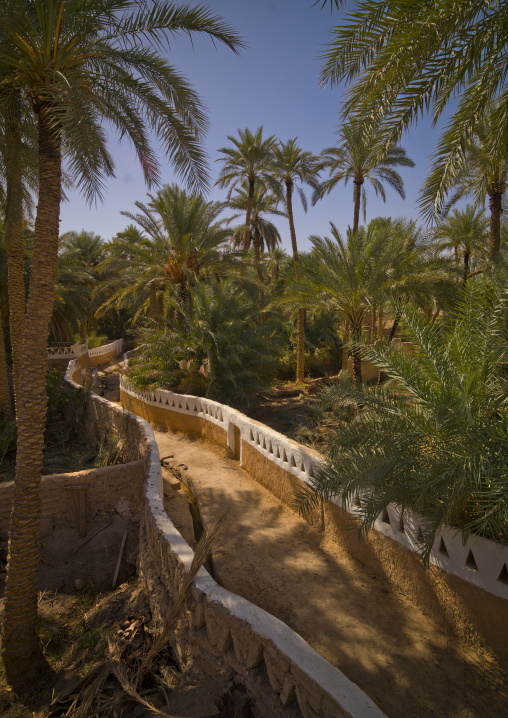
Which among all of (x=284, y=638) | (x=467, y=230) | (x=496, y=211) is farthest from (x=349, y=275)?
(x=284, y=638)

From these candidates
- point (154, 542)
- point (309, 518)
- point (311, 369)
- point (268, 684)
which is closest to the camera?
point (268, 684)

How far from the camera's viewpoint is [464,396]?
3463 mm

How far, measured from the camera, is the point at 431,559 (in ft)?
13.4

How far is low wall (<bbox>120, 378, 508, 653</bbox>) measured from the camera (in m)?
3.53

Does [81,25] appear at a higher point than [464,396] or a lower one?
higher

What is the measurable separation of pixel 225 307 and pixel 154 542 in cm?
797

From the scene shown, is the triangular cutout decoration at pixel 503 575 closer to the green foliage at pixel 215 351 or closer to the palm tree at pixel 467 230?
the green foliage at pixel 215 351

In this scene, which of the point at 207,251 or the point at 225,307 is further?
the point at 207,251

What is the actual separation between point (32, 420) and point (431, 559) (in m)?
5.10

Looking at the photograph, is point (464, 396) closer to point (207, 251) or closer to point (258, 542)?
point (258, 542)

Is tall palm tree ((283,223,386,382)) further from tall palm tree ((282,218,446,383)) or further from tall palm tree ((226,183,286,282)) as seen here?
tall palm tree ((226,183,286,282))

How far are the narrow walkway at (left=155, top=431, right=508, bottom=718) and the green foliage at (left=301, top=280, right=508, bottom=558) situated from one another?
2.84 feet

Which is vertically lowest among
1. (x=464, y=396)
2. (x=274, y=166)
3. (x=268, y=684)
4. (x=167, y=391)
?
(x=268, y=684)

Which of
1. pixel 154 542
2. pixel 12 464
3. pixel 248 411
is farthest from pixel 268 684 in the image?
pixel 248 411
